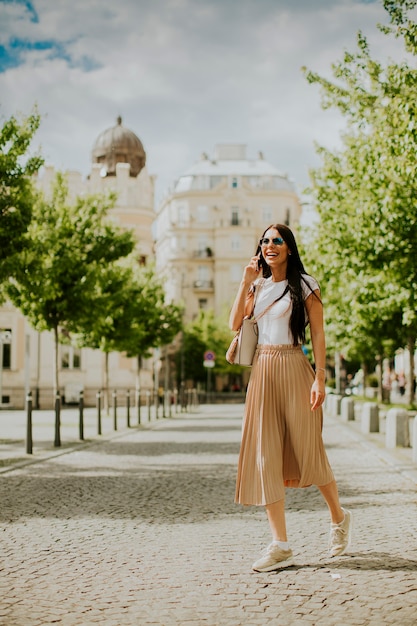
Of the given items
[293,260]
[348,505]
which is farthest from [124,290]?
[293,260]

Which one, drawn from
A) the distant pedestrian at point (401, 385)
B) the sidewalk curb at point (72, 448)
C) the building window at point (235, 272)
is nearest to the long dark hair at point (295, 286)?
the sidewalk curb at point (72, 448)

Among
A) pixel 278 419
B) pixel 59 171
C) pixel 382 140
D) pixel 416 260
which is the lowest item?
pixel 278 419

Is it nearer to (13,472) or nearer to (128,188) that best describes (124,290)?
(13,472)

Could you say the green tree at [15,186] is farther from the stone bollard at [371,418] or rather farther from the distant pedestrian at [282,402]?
the distant pedestrian at [282,402]

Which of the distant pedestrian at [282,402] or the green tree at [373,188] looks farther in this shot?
the green tree at [373,188]

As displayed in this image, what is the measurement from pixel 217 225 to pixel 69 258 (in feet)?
222

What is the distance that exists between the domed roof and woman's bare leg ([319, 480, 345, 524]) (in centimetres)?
6212

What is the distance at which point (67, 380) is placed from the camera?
2110 inches

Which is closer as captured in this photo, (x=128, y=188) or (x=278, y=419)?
(x=278, y=419)

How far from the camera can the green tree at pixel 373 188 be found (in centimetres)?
1474

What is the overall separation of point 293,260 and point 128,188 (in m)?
58.6

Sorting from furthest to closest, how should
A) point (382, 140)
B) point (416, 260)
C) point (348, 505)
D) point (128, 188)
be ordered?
point (128, 188) < point (416, 260) < point (382, 140) < point (348, 505)

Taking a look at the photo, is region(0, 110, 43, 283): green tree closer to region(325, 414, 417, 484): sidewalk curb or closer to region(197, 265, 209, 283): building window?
region(325, 414, 417, 484): sidewalk curb

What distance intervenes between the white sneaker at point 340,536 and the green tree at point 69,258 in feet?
48.1
